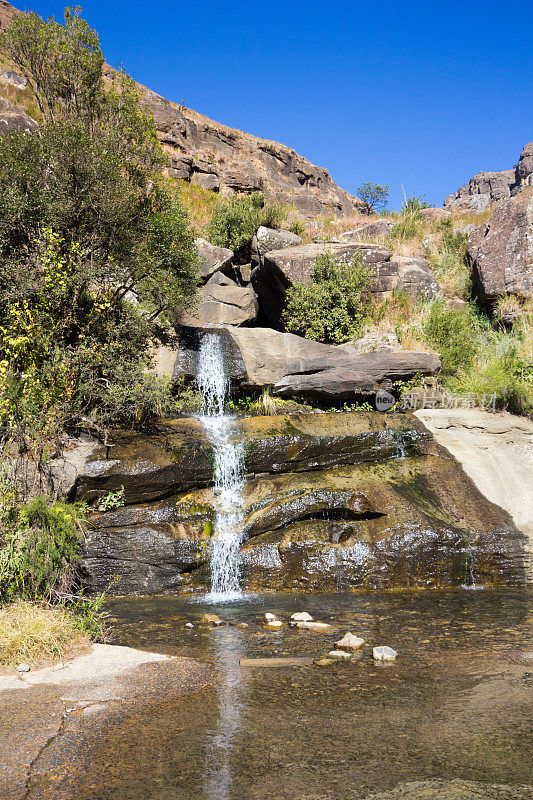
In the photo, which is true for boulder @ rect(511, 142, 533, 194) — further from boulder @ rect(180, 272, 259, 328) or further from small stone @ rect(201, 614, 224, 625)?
small stone @ rect(201, 614, 224, 625)

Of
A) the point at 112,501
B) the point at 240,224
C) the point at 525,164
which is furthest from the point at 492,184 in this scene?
the point at 112,501

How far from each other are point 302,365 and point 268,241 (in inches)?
299

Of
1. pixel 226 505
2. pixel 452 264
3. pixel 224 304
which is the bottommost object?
pixel 226 505

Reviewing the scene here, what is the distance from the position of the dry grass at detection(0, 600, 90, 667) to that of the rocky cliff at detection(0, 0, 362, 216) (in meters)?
29.0

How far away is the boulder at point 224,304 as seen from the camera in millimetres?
17328

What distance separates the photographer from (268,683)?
15.6ft

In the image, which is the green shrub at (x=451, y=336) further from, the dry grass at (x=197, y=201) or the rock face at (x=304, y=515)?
the dry grass at (x=197, y=201)

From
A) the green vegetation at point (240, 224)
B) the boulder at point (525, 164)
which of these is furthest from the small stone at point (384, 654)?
the boulder at point (525, 164)

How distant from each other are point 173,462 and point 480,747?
6.93 meters

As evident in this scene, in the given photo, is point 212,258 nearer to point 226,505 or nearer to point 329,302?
point 329,302

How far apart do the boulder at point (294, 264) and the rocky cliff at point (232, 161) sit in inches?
557

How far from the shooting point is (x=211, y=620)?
6.76m

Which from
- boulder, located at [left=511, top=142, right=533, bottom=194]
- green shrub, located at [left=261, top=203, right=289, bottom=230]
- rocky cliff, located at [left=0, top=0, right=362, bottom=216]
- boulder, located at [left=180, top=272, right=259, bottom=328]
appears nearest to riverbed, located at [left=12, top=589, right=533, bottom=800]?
boulder, located at [left=180, top=272, right=259, bottom=328]

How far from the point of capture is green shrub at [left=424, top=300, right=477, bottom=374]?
14.4 meters
